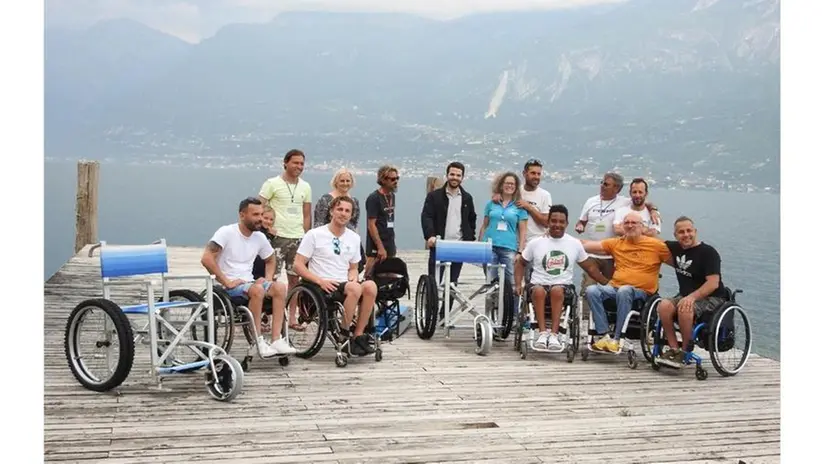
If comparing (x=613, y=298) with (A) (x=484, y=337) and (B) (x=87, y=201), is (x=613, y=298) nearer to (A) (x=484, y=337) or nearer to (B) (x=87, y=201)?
(A) (x=484, y=337)

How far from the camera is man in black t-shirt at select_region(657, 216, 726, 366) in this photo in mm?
5652

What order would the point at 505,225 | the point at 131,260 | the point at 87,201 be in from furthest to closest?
the point at 87,201 → the point at 505,225 → the point at 131,260

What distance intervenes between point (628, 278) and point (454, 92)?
82876 mm

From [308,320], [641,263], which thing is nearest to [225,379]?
[308,320]

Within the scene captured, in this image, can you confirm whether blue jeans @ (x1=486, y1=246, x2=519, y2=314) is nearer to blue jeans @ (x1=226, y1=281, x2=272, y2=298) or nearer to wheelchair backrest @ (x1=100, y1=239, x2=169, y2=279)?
blue jeans @ (x1=226, y1=281, x2=272, y2=298)

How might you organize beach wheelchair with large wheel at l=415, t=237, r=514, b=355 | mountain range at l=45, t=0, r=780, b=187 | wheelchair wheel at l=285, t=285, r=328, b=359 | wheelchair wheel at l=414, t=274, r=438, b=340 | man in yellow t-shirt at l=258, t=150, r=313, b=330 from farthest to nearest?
mountain range at l=45, t=0, r=780, b=187 → man in yellow t-shirt at l=258, t=150, r=313, b=330 → wheelchair wheel at l=414, t=274, r=438, b=340 → beach wheelchair with large wheel at l=415, t=237, r=514, b=355 → wheelchair wheel at l=285, t=285, r=328, b=359

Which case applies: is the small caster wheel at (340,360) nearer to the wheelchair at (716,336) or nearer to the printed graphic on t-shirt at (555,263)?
the printed graphic on t-shirt at (555,263)

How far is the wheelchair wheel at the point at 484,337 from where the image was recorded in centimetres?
618

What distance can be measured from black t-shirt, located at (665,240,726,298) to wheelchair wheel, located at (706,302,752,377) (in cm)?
17

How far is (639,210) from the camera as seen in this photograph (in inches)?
255

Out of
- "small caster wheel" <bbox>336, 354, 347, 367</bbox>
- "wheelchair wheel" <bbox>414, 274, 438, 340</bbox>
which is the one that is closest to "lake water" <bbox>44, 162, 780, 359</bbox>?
"wheelchair wheel" <bbox>414, 274, 438, 340</bbox>

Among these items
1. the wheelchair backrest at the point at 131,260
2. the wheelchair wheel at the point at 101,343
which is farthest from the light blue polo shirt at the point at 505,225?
the wheelchair wheel at the point at 101,343
